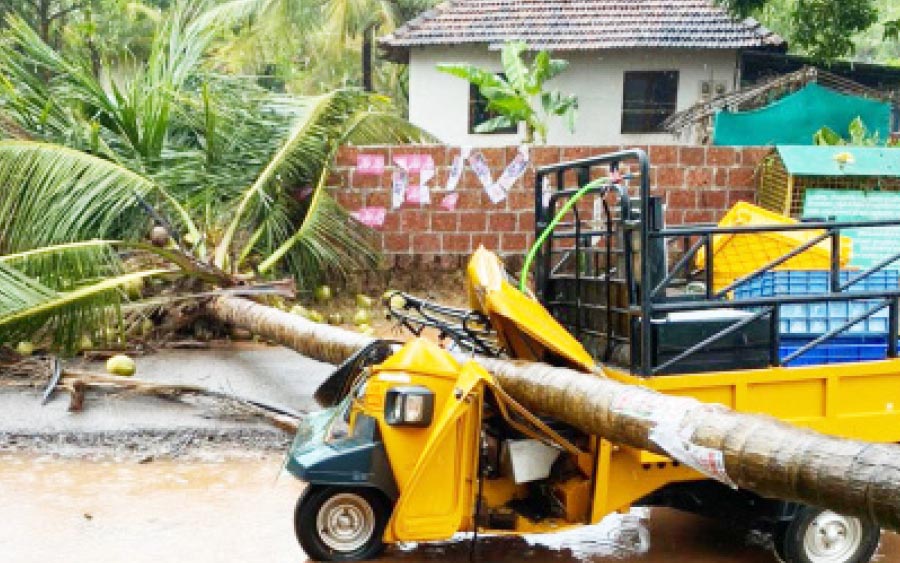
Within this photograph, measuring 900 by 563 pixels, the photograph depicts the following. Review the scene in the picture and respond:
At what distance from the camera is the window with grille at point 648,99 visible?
21.7 meters

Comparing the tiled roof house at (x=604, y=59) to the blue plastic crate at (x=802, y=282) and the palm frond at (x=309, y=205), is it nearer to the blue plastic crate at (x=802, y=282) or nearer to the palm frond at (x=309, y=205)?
the palm frond at (x=309, y=205)

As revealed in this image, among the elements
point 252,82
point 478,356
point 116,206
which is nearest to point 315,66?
point 252,82

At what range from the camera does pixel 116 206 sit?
9695 millimetres

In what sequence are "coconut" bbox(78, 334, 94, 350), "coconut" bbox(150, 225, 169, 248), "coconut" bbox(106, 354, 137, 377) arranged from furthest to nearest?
"coconut" bbox(150, 225, 169, 248), "coconut" bbox(78, 334, 94, 350), "coconut" bbox(106, 354, 137, 377)

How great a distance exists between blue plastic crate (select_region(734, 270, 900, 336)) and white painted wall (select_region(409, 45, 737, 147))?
15970mm

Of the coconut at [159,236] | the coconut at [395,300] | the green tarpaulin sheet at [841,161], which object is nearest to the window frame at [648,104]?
the green tarpaulin sheet at [841,161]

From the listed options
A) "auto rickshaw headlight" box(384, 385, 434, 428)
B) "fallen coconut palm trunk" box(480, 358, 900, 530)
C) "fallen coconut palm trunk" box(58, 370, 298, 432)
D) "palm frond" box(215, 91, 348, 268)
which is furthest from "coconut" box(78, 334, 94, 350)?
"fallen coconut palm trunk" box(480, 358, 900, 530)

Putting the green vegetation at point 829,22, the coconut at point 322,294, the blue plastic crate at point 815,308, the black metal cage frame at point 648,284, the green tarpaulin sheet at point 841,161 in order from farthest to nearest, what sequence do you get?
the green vegetation at point 829,22
the green tarpaulin sheet at point 841,161
the coconut at point 322,294
the blue plastic crate at point 815,308
the black metal cage frame at point 648,284

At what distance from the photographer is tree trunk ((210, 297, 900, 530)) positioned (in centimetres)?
336

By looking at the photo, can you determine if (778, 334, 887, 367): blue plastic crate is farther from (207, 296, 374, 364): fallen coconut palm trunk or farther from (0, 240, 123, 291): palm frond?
(0, 240, 123, 291): palm frond

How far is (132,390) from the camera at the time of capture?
27.1ft

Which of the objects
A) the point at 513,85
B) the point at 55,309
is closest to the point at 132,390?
the point at 55,309

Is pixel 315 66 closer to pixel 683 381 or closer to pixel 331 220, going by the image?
pixel 331 220

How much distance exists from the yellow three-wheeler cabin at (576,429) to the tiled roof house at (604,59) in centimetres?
1635
